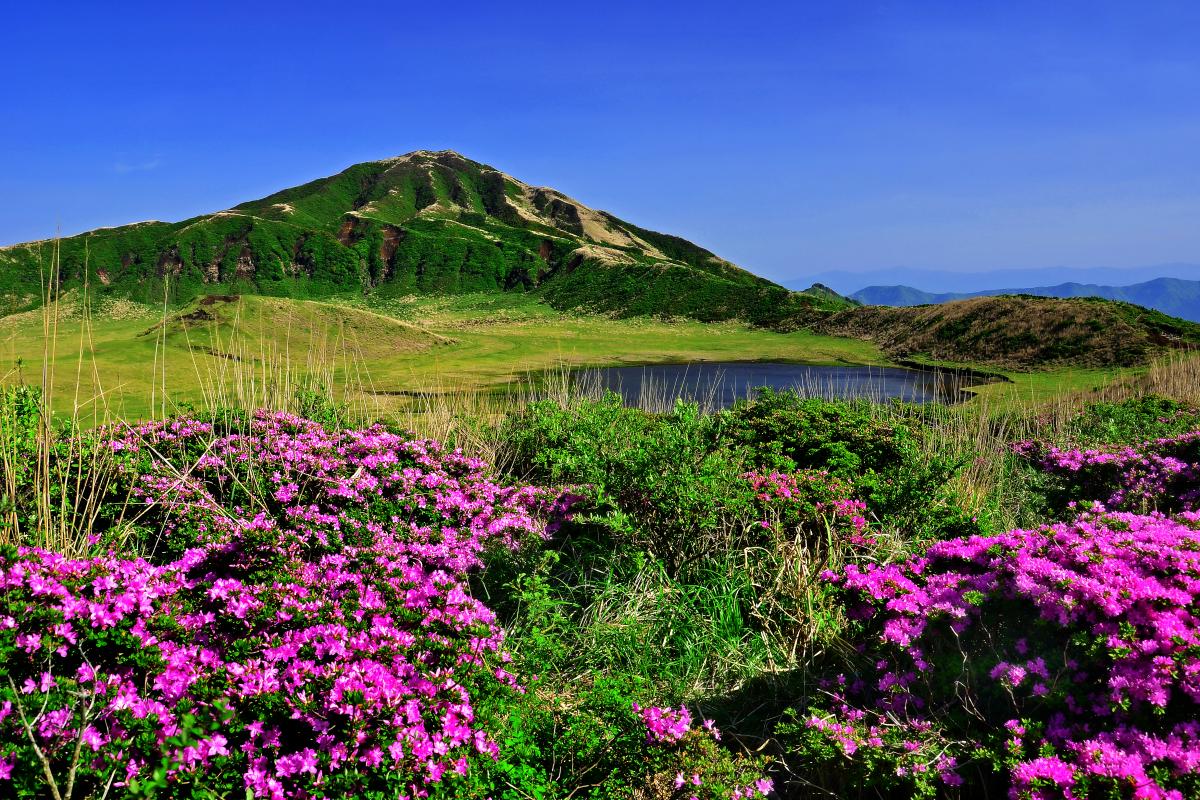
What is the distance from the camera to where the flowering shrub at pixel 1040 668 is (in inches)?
90.0

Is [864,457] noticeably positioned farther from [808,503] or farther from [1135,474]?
[1135,474]

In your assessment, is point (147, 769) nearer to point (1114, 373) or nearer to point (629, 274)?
point (1114, 373)

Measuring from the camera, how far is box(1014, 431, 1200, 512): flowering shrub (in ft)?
17.7

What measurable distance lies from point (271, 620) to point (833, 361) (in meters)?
26.3

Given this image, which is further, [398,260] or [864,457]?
[398,260]

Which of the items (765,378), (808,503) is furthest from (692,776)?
(765,378)

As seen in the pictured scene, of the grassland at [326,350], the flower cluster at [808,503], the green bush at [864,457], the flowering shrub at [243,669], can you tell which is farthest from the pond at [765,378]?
the flowering shrub at [243,669]

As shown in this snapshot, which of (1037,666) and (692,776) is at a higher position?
(1037,666)

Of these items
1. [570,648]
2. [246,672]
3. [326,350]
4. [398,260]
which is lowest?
[570,648]

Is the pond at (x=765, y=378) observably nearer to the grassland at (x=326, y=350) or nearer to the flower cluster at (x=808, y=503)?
the grassland at (x=326, y=350)

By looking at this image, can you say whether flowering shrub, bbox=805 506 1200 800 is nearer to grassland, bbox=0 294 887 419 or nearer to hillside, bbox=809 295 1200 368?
grassland, bbox=0 294 887 419

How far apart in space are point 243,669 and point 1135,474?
6401 mm

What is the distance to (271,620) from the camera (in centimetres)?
278

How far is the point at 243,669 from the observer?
98.0 inches
